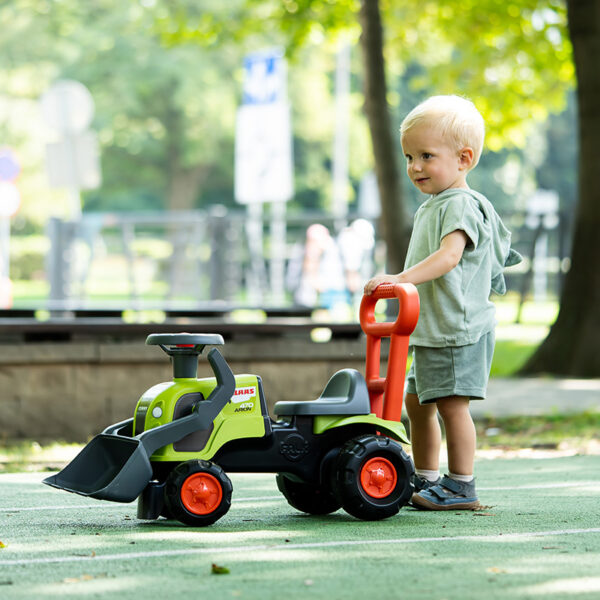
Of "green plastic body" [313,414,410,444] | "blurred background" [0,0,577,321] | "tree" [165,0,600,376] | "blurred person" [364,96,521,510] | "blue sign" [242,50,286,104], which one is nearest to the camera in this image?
"green plastic body" [313,414,410,444]

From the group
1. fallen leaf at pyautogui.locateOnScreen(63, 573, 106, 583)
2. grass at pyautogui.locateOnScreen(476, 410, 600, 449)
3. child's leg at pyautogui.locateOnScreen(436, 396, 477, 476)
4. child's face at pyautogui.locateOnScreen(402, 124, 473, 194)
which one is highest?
child's face at pyautogui.locateOnScreen(402, 124, 473, 194)

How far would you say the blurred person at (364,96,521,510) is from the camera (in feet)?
16.5

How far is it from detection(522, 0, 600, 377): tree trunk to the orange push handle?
782 cm

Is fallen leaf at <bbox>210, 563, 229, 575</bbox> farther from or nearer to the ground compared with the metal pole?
nearer to the ground

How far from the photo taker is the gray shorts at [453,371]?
506cm

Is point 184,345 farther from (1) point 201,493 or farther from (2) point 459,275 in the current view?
(2) point 459,275

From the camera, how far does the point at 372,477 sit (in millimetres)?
4809

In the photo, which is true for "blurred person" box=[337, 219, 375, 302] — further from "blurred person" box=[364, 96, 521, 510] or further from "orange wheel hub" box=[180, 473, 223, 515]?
"orange wheel hub" box=[180, 473, 223, 515]

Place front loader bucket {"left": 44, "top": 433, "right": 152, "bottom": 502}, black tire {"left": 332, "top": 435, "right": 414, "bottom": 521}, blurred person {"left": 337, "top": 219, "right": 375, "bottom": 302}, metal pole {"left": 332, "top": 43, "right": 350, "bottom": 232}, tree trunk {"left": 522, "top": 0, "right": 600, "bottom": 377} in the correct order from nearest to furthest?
front loader bucket {"left": 44, "top": 433, "right": 152, "bottom": 502}, black tire {"left": 332, "top": 435, "right": 414, "bottom": 521}, tree trunk {"left": 522, "top": 0, "right": 600, "bottom": 377}, blurred person {"left": 337, "top": 219, "right": 375, "bottom": 302}, metal pole {"left": 332, "top": 43, "right": 350, "bottom": 232}

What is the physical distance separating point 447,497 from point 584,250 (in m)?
8.03

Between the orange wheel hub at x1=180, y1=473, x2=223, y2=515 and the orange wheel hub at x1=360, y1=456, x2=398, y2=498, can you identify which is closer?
the orange wheel hub at x1=180, y1=473, x2=223, y2=515

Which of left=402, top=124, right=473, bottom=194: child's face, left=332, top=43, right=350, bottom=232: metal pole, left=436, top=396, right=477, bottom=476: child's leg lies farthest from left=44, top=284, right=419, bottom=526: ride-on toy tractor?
left=332, top=43, right=350, bottom=232: metal pole

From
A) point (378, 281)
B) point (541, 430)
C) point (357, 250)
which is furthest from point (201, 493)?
point (357, 250)

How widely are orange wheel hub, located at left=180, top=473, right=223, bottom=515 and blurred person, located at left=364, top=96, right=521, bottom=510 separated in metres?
0.85
